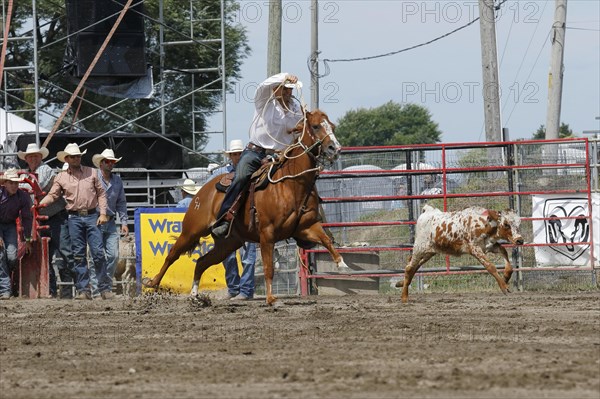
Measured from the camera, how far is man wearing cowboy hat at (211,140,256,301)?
16.8 meters

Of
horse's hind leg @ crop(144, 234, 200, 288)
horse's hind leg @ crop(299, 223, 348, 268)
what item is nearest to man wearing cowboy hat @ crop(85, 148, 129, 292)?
horse's hind leg @ crop(144, 234, 200, 288)

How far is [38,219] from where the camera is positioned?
1744 centimetres

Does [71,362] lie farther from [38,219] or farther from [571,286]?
[571,286]

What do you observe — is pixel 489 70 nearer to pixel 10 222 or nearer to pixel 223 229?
pixel 223 229

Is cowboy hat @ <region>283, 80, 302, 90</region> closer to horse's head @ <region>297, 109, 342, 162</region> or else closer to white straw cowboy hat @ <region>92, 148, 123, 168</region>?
horse's head @ <region>297, 109, 342, 162</region>

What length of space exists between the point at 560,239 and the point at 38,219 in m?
7.80

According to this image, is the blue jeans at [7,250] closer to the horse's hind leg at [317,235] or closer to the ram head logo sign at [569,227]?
the horse's hind leg at [317,235]

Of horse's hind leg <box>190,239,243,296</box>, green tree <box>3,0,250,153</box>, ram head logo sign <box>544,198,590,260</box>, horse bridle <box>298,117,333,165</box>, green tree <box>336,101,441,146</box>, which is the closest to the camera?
horse bridle <box>298,117,333,165</box>

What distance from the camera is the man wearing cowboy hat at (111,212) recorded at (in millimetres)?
17156

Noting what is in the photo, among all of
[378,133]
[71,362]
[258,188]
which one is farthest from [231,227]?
[378,133]

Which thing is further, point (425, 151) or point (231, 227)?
point (425, 151)

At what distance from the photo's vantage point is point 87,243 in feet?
56.2

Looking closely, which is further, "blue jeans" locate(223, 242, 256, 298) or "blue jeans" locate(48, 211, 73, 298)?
"blue jeans" locate(48, 211, 73, 298)

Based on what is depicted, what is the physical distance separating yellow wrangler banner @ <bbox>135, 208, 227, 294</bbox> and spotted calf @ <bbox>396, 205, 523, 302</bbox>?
4063 millimetres
